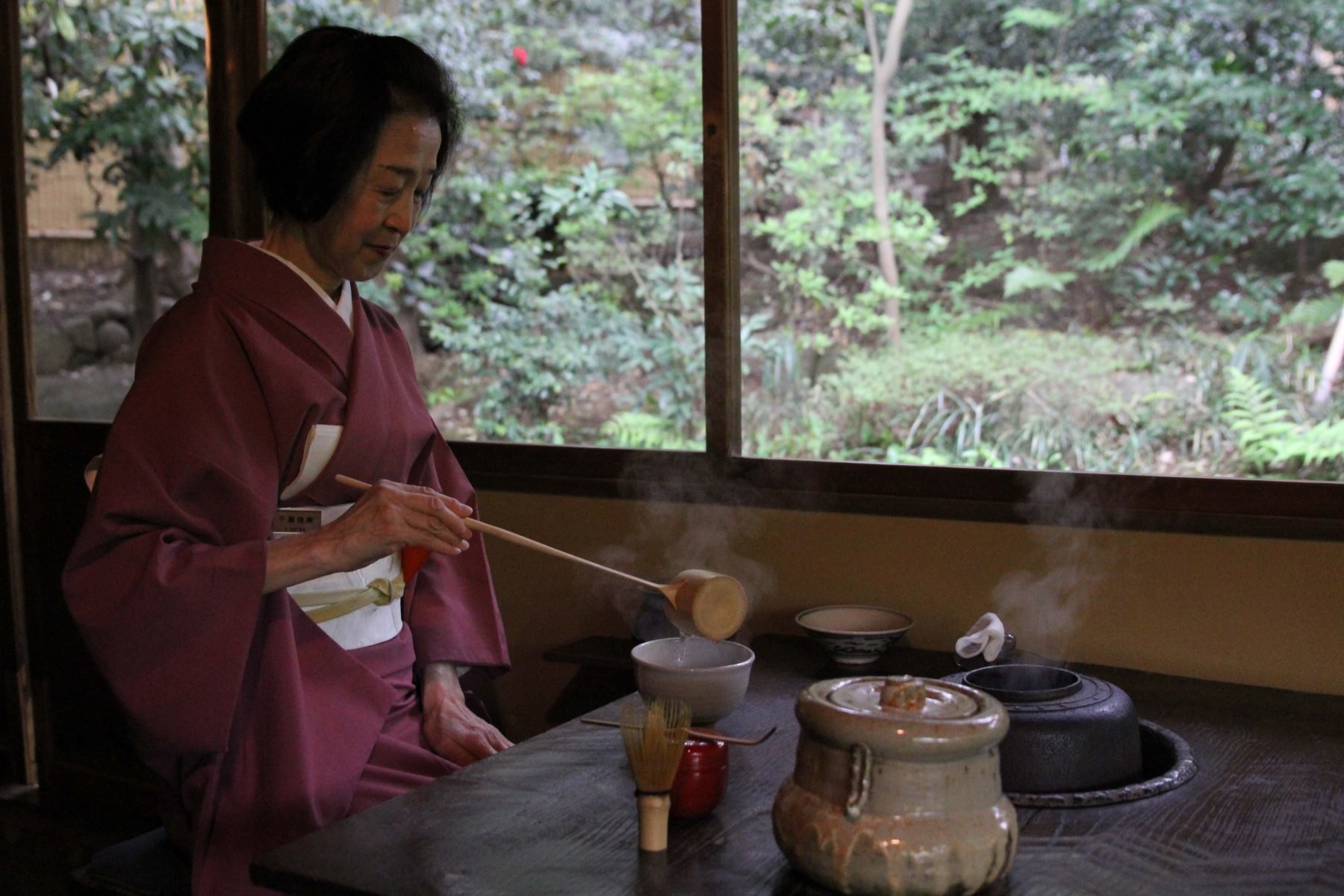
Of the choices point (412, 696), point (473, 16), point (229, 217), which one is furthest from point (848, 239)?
point (412, 696)

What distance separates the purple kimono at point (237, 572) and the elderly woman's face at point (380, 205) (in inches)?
3.2

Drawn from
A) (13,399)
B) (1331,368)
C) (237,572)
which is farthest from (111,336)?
(1331,368)

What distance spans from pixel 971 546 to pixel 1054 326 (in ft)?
7.28

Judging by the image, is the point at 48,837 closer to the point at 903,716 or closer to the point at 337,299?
the point at 337,299

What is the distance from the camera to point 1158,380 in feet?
13.8

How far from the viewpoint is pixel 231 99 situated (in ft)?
10.9

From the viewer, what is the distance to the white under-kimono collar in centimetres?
201

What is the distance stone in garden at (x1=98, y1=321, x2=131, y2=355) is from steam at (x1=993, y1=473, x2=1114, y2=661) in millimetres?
3267

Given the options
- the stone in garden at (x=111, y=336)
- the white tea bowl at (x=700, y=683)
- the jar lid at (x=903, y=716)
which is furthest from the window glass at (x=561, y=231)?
the jar lid at (x=903, y=716)

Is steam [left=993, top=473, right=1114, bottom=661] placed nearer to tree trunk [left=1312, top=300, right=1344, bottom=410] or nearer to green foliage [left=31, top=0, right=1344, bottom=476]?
green foliage [left=31, top=0, right=1344, bottom=476]

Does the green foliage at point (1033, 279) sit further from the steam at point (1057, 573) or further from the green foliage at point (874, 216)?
the steam at point (1057, 573)

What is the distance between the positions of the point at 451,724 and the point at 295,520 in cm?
43

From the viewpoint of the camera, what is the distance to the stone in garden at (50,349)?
398 centimetres

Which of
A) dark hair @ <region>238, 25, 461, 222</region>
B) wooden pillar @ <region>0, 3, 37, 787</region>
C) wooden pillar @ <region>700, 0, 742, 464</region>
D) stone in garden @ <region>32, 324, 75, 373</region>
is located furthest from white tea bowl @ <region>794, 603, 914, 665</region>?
stone in garden @ <region>32, 324, 75, 373</region>
